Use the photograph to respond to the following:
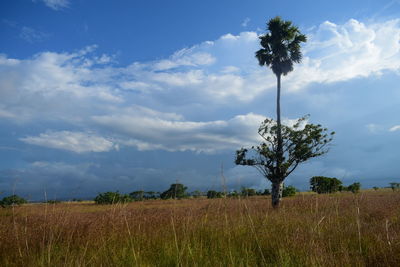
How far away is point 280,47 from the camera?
2456 centimetres

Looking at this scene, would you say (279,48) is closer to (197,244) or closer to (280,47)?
(280,47)

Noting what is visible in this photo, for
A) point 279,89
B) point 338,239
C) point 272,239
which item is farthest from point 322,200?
point 279,89

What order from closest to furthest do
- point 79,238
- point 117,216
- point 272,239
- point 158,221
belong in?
point 272,239, point 79,238, point 117,216, point 158,221

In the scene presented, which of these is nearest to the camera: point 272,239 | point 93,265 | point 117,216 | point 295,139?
point 93,265

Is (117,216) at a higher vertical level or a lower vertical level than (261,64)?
lower

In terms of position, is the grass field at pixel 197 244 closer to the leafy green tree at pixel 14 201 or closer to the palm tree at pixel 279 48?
the leafy green tree at pixel 14 201

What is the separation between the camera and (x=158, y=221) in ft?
21.7

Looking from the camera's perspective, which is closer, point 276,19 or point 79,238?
point 79,238

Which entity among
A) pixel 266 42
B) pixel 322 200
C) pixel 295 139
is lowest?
pixel 322 200

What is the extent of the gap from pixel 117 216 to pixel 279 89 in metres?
21.7

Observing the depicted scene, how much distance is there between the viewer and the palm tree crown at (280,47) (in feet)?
79.1

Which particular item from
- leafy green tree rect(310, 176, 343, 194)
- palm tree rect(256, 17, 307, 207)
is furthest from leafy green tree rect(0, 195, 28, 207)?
palm tree rect(256, 17, 307, 207)

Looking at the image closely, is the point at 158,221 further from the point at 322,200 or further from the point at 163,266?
the point at 322,200

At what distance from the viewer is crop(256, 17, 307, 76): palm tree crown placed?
24109mm
